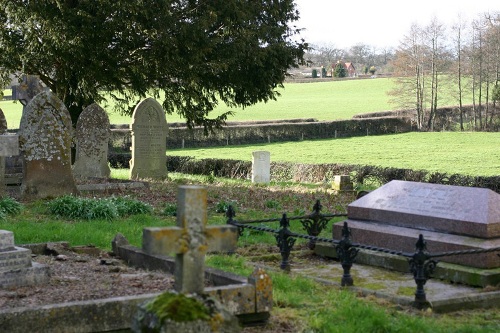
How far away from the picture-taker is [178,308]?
4.61 meters

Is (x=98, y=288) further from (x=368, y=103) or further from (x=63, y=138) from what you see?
(x=368, y=103)

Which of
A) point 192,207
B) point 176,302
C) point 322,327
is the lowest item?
point 322,327

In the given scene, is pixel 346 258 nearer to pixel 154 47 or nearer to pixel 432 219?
pixel 432 219

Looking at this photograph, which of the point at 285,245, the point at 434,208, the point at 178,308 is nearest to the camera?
the point at 178,308

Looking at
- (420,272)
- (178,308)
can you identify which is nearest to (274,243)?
(420,272)

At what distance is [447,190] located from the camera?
11.7 metres

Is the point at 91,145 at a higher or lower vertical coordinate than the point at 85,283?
higher

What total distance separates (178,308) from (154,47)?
854 inches

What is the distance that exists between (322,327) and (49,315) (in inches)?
103

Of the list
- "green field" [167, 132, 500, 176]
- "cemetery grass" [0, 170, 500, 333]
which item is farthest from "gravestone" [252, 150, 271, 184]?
"green field" [167, 132, 500, 176]

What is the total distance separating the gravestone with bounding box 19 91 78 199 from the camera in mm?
17500

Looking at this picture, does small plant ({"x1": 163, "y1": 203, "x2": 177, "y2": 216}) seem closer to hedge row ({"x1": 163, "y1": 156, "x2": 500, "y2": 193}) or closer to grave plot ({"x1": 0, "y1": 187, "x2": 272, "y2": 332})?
grave plot ({"x1": 0, "y1": 187, "x2": 272, "y2": 332})

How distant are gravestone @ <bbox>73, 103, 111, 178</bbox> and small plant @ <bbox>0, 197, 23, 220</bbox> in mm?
8299

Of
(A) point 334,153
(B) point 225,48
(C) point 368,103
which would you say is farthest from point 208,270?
(C) point 368,103
